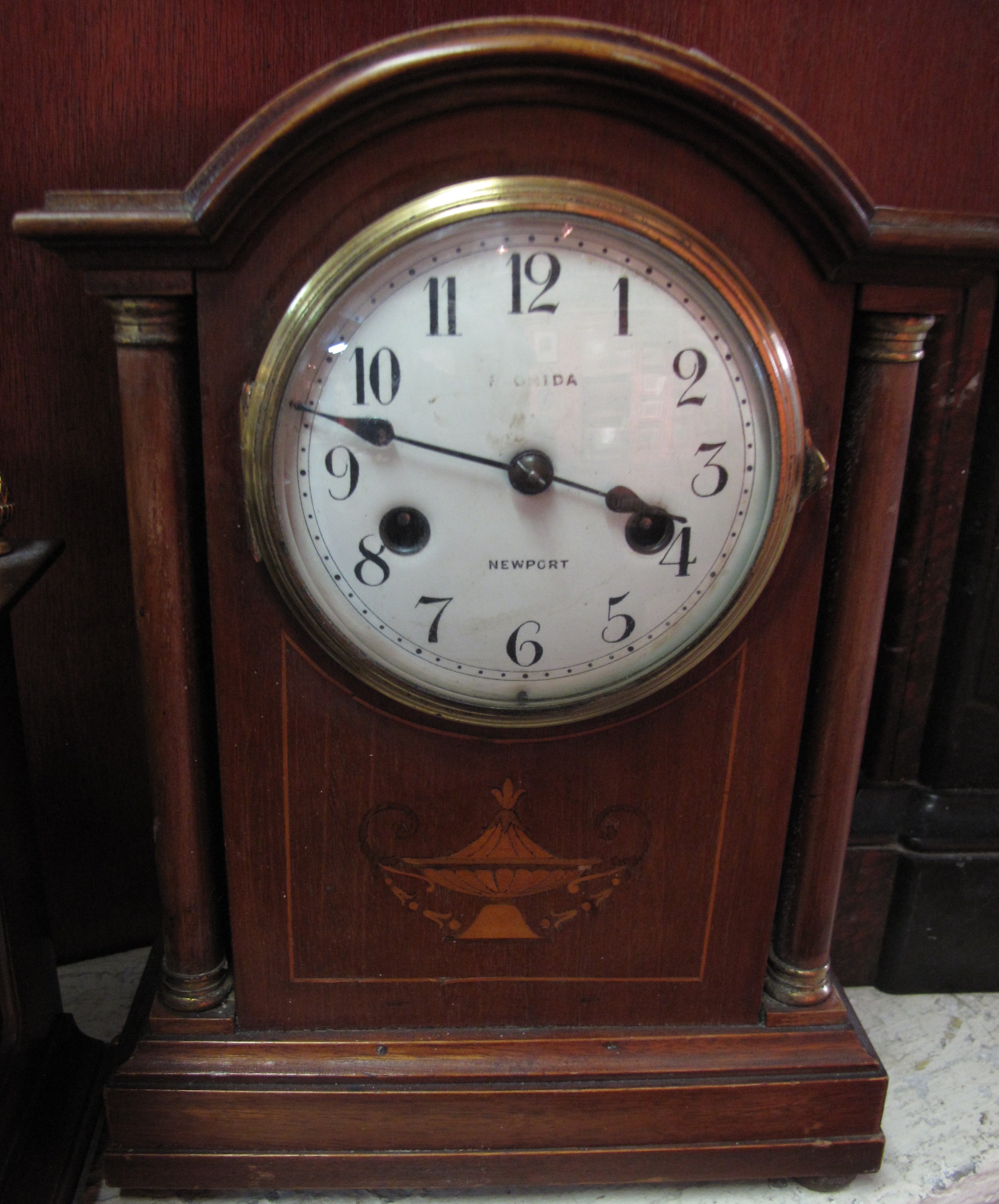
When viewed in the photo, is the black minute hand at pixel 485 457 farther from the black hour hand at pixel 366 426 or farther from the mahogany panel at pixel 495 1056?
the mahogany panel at pixel 495 1056

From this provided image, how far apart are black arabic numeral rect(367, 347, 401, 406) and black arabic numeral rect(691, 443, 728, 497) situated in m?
0.25

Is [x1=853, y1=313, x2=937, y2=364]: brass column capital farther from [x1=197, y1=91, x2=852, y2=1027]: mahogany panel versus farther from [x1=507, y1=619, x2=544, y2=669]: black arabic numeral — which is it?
[x1=507, y1=619, x2=544, y2=669]: black arabic numeral

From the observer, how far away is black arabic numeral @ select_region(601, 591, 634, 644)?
887 millimetres

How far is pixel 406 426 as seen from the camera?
819mm

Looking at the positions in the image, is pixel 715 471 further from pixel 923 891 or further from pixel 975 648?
pixel 923 891

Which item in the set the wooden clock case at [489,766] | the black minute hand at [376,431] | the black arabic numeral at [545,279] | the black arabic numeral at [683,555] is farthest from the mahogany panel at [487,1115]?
the black arabic numeral at [545,279]

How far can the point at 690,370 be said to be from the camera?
83 centimetres

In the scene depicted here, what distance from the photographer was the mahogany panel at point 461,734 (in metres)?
0.81

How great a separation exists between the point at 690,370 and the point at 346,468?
0.29 metres

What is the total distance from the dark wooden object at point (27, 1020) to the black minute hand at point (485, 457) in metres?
0.35

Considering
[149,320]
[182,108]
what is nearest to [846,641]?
[149,320]

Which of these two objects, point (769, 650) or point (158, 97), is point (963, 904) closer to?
point (769, 650)

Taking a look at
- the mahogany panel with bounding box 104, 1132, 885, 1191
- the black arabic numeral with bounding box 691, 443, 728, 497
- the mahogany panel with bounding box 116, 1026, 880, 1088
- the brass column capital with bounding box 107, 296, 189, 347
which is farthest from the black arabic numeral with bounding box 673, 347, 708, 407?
the mahogany panel with bounding box 104, 1132, 885, 1191

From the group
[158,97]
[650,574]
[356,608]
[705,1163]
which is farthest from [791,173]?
[705,1163]
